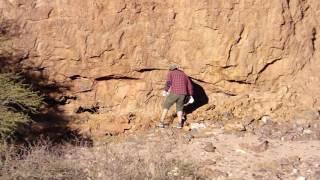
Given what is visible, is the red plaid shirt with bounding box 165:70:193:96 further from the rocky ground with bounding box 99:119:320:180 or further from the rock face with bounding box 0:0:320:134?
the rocky ground with bounding box 99:119:320:180

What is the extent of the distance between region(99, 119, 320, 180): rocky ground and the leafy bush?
1610 millimetres

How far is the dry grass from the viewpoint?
8.41m

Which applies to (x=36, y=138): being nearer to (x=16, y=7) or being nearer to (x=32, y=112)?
(x=32, y=112)

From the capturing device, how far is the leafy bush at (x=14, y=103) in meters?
8.99

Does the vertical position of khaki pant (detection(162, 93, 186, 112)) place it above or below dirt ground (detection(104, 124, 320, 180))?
above

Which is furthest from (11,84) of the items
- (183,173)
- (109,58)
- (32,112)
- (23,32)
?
(183,173)

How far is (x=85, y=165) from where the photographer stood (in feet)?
29.7

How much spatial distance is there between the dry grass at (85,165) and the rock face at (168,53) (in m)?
1.44

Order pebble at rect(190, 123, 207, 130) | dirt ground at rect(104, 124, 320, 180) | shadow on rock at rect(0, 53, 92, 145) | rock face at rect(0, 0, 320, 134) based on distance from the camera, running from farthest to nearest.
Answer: pebble at rect(190, 123, 207, 130), rock face at rect(0, 0, 320, 134), shadow on rock at rect(0, 53, 92, 145), dirt ground at rect(104, 124, 320, 180)

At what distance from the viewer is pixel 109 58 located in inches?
426

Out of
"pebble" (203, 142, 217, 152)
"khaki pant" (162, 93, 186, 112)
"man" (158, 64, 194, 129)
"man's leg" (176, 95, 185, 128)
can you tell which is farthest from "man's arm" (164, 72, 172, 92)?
"pebble" (203, 142, 217, 152)

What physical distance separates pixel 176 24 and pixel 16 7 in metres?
2.81

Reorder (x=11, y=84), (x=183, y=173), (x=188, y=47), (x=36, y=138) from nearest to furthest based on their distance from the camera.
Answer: (x=183, y=173) < (x=11, y=84) < (x=36, y=138) < (x=188, y=47)

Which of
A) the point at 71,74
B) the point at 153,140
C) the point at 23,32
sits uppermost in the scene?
the point at 23,32
